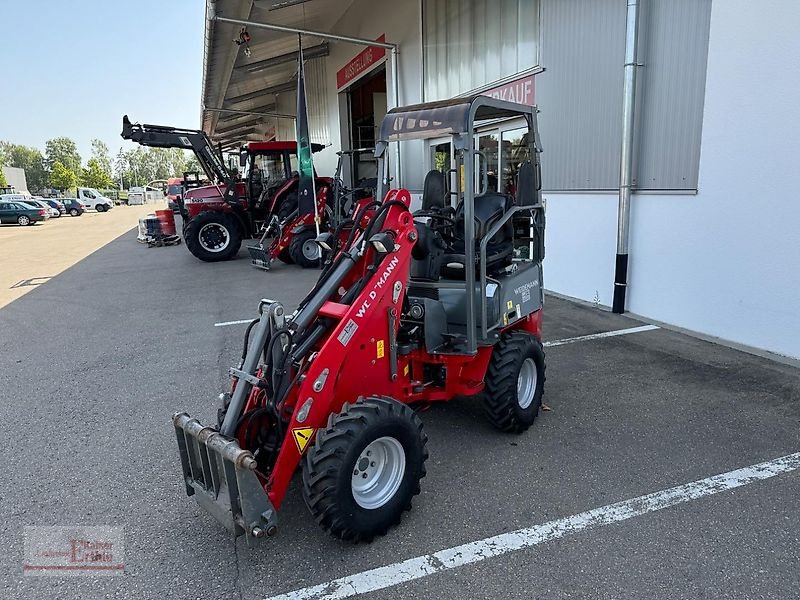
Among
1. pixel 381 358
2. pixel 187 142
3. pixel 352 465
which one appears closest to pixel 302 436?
pixel 352 465

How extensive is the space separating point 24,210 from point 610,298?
3285 cm

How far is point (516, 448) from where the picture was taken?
12.2ft

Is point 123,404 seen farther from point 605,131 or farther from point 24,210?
point 24,210

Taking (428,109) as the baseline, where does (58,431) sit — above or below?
below

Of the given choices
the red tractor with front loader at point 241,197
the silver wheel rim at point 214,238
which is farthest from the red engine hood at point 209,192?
the silver wheel rim at point 214,238

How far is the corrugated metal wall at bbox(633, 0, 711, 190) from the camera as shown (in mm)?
5895

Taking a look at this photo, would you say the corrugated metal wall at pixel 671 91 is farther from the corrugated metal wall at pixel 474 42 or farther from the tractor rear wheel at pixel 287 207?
the tractor rear wheel at pixel 287 207

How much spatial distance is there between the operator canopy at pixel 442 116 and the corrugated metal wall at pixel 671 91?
3.01 meters

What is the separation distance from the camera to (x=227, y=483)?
250 cm

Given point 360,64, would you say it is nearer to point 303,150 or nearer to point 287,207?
point 287,207

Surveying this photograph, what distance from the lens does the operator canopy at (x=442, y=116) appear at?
332cm

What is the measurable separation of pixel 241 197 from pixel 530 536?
38.6 feet

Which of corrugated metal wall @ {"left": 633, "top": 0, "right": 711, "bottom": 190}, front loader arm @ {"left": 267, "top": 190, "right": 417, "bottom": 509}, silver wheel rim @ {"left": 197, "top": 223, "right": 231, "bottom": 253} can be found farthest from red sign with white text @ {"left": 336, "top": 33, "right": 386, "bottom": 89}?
front loader arm @ {"left": 267, "top": 190, "right": 417, "bottom": 509}

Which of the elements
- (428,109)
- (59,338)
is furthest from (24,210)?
(428,109)
